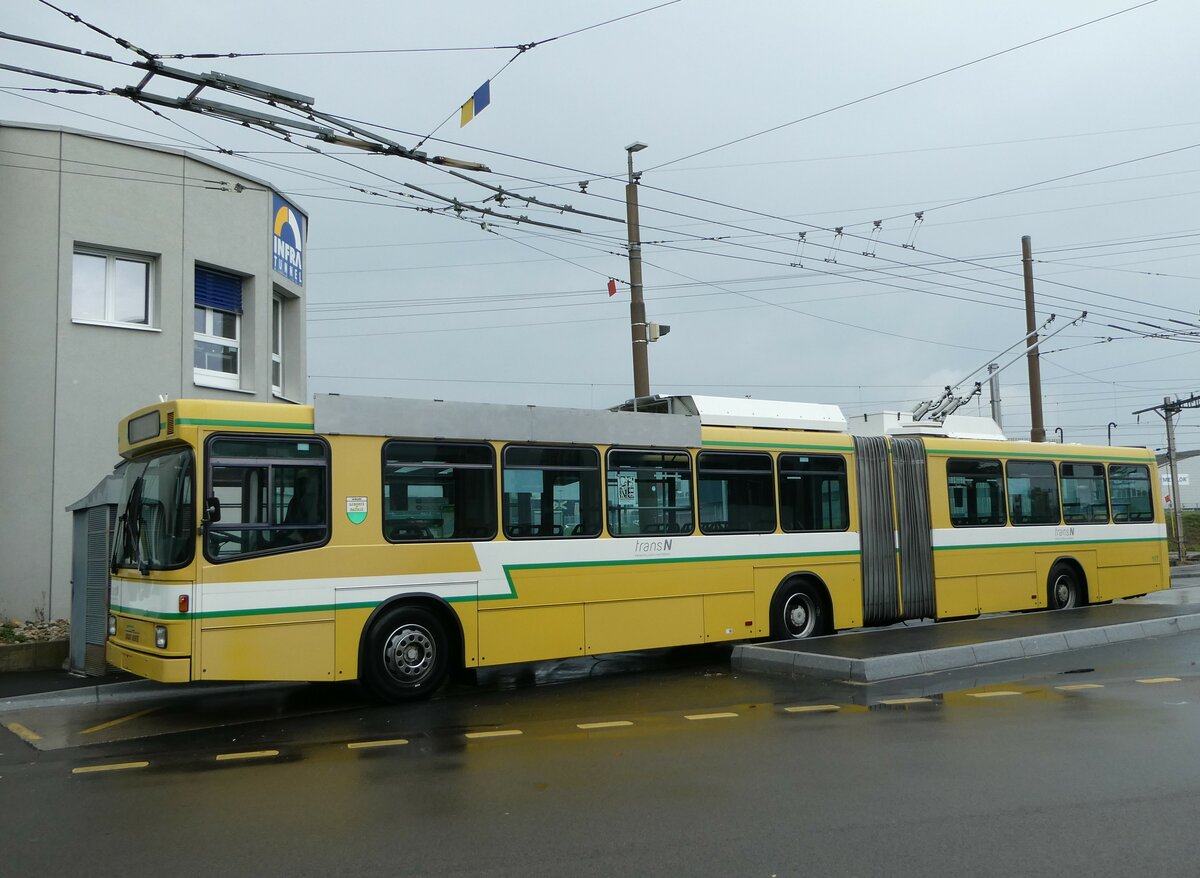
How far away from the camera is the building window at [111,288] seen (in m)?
15.6

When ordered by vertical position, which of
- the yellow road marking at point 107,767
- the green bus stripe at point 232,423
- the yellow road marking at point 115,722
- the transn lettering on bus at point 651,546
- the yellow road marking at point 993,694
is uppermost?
the green bus stripe at point 232,423

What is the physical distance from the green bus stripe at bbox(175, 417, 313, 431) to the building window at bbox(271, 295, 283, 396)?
943 centimetres

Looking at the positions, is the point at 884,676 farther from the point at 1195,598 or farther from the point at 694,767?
the point at 1195,598

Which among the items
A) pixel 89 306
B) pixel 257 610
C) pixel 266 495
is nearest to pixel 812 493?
pixel 266 495

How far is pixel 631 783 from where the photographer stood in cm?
677

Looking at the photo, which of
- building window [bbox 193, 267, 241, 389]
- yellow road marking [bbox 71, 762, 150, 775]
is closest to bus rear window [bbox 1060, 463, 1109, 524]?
building window [bbox 193, 267, 241, 389]

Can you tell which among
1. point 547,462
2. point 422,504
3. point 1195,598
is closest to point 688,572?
point 547,462

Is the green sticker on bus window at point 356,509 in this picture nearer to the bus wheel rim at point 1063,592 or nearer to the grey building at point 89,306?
the grey building at point 89,306

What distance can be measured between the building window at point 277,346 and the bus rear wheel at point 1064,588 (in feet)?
43.6

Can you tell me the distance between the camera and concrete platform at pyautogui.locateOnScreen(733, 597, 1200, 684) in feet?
36.7

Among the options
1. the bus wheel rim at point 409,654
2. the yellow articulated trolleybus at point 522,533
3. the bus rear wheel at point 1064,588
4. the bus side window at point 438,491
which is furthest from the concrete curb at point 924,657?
the bus wheel rim at point 409,654

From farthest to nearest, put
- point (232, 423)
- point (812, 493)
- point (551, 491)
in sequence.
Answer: point (812, 493) → point (551, 491) → point (232, 423)

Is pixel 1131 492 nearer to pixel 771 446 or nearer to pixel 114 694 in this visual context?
pixel 771 446

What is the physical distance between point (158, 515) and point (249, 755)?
283 cm
